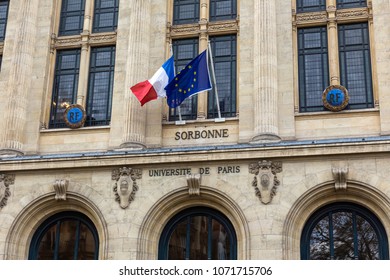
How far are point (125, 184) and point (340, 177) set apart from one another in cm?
776

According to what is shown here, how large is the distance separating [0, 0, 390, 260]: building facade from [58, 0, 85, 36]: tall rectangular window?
7.2 inches

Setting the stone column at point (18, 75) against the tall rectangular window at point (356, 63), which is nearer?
the tall rectangular window at point (356, 63)

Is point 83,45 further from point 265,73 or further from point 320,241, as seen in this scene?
point 320,241

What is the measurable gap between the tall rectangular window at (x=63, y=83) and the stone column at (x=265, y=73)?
25.6ft

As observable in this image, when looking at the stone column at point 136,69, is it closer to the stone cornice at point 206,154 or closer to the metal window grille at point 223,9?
the stone cornice at point 206,154

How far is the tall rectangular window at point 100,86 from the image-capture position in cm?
2545

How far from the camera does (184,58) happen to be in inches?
1009

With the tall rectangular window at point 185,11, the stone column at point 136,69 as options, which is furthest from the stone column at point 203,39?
the stone column at point 136,69

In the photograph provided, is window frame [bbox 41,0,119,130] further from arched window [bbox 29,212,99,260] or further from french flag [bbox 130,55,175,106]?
arched window [bbox 29,212,99,260]

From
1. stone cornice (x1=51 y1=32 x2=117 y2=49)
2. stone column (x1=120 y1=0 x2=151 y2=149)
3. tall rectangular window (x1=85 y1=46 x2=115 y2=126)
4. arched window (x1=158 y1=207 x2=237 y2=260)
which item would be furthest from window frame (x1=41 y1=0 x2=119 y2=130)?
arched window (x1=158 y1=207 x2=237 y2=260)

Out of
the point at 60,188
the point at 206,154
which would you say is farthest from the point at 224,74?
the point at 60,188

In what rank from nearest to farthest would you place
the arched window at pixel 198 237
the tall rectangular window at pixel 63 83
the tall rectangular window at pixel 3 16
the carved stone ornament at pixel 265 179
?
the carved stone ornament at pixel 265 179 → the arched window at pixel 198 237 → the tall rectangular window at pixel 63 83 → the tall rectangular window at pixel 3 16

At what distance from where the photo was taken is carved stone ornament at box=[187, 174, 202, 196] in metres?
22.5
